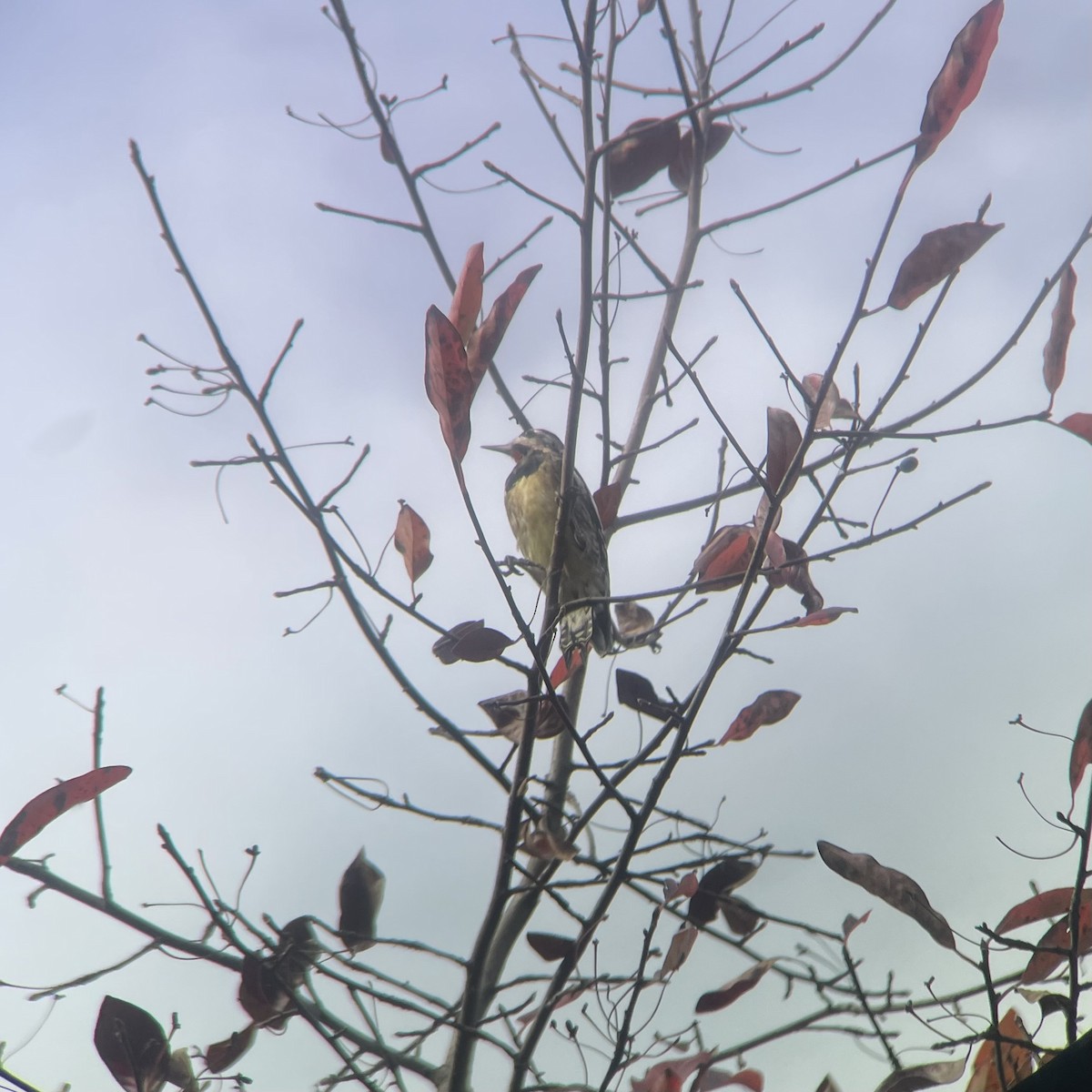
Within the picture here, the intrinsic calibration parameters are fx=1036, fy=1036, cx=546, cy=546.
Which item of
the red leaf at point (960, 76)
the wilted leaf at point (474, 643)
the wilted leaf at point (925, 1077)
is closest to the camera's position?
the red leaf at point (960, 76)

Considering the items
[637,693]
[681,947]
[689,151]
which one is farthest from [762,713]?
[689,151]

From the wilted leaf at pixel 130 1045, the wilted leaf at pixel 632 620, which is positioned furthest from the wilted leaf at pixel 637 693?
the wilted leaf at pixel 130 1045

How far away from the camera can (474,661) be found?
1.93 m

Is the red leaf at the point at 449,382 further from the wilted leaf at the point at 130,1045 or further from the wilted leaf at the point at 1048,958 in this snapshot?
the wilted leaf at the point at 1048,958

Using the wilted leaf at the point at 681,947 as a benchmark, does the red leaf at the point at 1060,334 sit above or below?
above

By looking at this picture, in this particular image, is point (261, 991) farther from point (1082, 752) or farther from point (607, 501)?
point (1082, 752)

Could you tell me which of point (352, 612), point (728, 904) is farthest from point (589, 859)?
point (352, 612)

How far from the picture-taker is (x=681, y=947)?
202 centimetres

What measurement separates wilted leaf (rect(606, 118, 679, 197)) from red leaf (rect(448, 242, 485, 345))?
68cm

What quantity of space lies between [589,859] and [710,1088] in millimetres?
423

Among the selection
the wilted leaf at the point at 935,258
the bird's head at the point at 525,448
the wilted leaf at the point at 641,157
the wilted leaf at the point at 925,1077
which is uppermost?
the bird's head at the point at 525,448

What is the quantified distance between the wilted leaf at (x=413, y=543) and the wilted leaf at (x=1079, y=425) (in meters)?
1.19

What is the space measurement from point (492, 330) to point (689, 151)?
1.11 meters

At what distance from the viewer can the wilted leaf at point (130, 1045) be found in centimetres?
179
